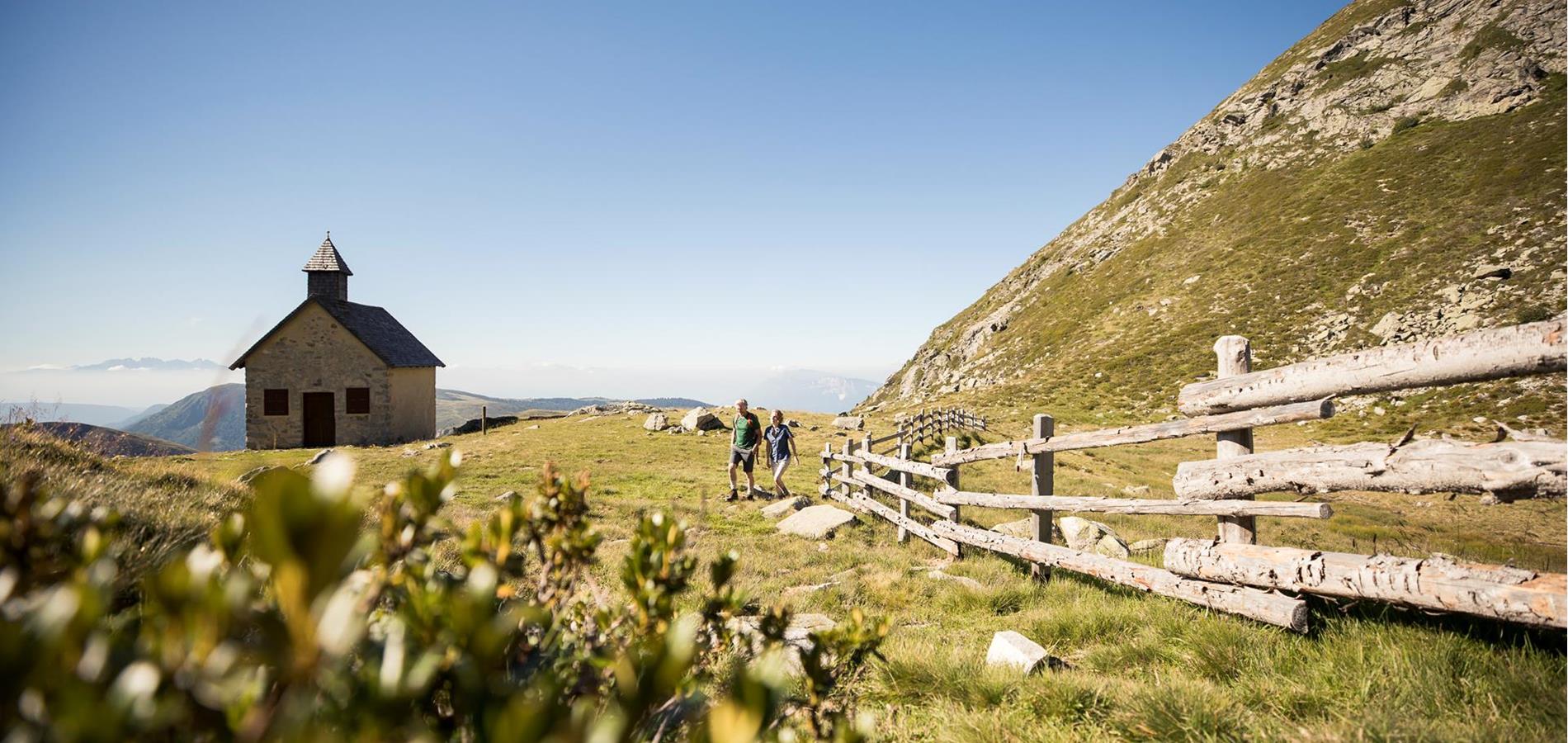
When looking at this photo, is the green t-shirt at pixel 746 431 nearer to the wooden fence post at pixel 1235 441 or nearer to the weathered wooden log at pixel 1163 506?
the weathered wooden log at pixel 1163 506

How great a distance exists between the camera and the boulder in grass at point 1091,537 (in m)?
8.24

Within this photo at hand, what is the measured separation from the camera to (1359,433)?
25125mm

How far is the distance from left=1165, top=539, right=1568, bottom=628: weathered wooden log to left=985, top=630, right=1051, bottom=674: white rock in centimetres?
167

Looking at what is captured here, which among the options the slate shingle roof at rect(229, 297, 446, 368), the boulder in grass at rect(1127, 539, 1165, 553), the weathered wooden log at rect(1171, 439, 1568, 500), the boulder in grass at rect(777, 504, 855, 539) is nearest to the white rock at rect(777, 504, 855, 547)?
the boulder in grass at rect(777, 504, 855, 539)

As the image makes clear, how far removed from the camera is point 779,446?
14.1 metres

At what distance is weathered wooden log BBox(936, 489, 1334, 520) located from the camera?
4.35 meters

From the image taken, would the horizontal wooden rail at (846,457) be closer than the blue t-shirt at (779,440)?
Yes

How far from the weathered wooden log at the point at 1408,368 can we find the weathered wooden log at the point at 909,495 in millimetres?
4502

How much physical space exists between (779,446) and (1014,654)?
33.3 ft

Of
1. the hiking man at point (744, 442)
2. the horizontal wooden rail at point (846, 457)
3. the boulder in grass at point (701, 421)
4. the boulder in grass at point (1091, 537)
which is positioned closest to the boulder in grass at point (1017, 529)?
the boulder in grass at point (1091, 537)

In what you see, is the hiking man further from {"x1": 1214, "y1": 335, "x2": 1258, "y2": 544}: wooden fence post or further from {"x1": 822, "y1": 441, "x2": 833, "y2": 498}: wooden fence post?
{"x1": 1214, "y1": 335, "x2": 1258, "y2": 544}: wooden fence post

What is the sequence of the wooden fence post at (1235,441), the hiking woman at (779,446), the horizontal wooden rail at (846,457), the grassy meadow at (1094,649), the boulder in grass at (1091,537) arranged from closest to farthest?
the grassy meadow at (1094,649), the wooden fence post at (1235,441), the boulder in grass at (1091,537), the horizontal wooden rail at (846,457), the hiking woman at (779,446)

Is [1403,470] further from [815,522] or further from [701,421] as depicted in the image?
[701,421]

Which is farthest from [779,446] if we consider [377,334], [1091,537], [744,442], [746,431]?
[377,334]
